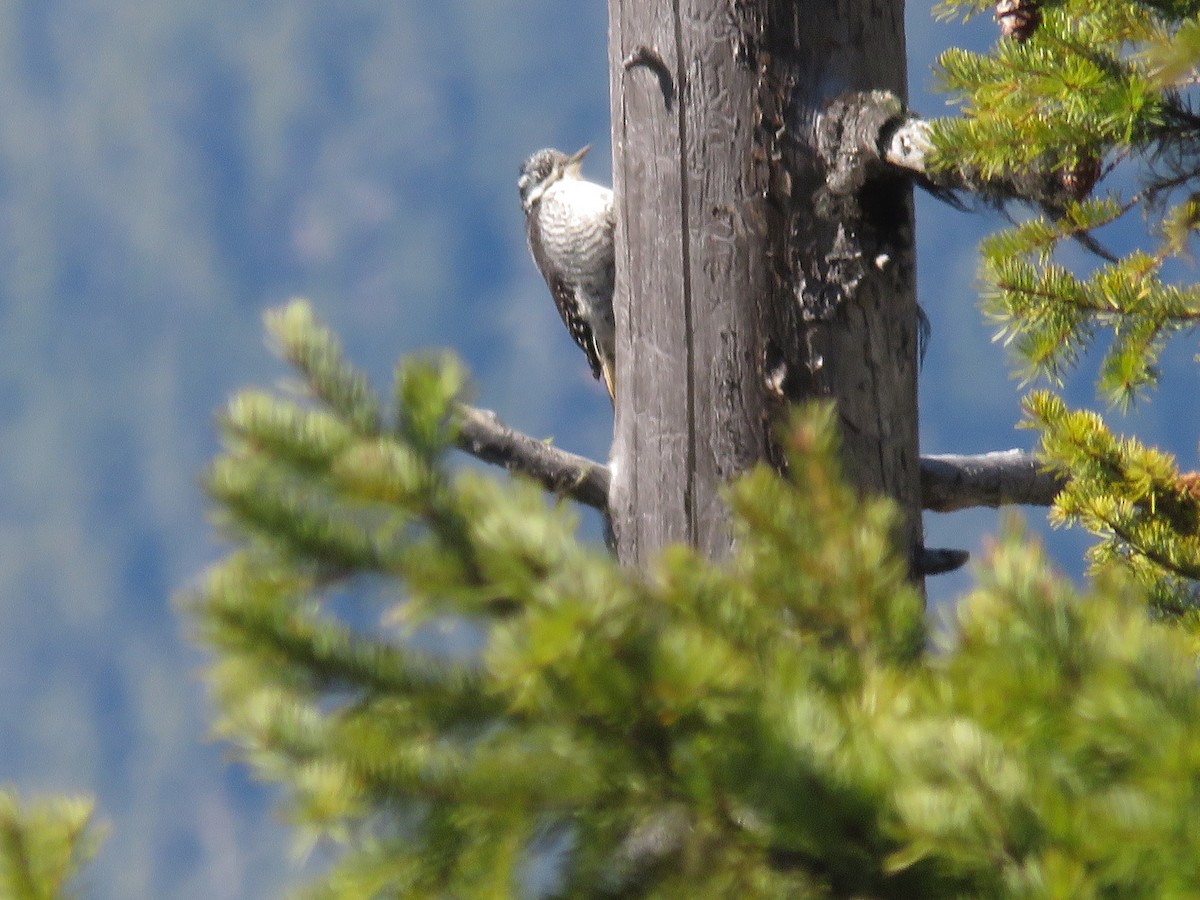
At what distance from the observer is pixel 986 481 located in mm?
2645

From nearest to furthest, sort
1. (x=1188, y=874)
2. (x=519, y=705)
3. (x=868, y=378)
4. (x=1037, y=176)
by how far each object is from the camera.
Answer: (x=1188, y=874) → (x=519, y=705) → (x=1037, y=176) → (x=868, y=378)

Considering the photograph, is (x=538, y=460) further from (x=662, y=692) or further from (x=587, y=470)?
(x=662, y=692)

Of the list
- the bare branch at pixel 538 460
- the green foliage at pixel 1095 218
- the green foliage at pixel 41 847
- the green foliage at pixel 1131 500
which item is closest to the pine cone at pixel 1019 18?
the green foliage at pixel 1095 218

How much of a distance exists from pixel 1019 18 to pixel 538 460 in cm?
132

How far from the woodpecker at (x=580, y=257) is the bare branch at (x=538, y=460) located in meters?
0.86

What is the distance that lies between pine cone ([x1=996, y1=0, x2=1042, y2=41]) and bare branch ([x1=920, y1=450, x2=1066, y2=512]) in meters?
0.85

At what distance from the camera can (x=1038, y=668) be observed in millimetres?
968

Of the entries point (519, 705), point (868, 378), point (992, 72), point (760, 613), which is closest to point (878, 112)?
point (992, 72)

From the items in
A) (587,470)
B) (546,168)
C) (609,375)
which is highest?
(546,168)

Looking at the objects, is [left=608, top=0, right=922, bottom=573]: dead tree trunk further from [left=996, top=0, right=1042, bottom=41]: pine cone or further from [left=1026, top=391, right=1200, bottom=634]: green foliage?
[left=1026, top=391, right=1200, bottom=634]: green foliage

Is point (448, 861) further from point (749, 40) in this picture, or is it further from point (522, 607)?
point (749, 40)

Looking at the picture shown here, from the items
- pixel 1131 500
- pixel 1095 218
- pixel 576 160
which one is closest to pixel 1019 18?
pixel 1095 218

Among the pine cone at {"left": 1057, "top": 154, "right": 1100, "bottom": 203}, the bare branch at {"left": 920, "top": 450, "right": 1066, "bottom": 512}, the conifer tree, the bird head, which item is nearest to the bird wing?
the bird head

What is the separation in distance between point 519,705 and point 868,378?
1.28 metres
